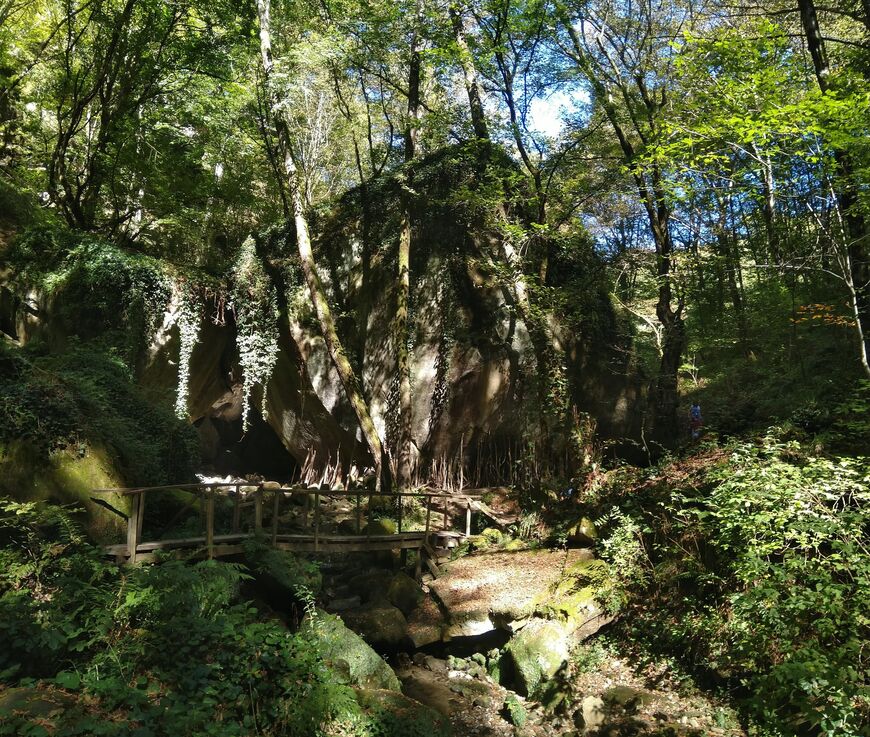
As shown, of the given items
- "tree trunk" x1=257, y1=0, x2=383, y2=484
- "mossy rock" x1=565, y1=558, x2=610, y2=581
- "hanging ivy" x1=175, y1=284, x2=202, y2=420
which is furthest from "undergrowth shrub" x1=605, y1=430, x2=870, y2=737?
"hanging ivy" x1=175, y1=284, x2=202, y2=420

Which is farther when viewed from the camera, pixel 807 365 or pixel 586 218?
pixel 586 218

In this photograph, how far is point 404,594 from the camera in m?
8.84

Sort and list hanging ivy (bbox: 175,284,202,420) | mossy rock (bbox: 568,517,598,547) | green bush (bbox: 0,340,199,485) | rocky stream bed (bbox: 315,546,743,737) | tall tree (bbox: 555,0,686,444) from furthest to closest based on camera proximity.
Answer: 1. hanging ivy (bbox: 175,284,202,420)
2. tall tree (bbox: 555,0,686,444)
3. mossy rock (bbox: 568,517,598,547)
4. green bush (bbox: 0,340,199,485)
5. rocky stream bed (bbox: 315,546,743,737)

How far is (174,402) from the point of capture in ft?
42.4

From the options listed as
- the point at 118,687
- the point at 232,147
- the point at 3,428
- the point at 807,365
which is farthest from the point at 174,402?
the point at 807,365

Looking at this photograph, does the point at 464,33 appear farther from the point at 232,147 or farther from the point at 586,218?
the point at 586,218

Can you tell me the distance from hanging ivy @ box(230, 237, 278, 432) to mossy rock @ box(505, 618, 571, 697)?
29.0 ft

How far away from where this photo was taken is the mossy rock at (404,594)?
28.5 ft

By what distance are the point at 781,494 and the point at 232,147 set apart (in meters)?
15.1

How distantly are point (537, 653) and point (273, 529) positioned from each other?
168 inches

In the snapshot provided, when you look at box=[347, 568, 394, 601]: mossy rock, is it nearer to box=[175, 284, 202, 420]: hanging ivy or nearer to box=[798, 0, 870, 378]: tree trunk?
box=[175, 284, 202, 420]: hanging ivy

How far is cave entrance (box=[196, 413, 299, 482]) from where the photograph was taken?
55.3ft

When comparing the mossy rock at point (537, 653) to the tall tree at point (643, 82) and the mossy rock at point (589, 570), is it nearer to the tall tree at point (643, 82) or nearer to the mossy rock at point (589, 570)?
the mossy rock at point (589, 570)

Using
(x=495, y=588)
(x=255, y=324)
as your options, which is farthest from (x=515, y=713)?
(x=255, y=324)
